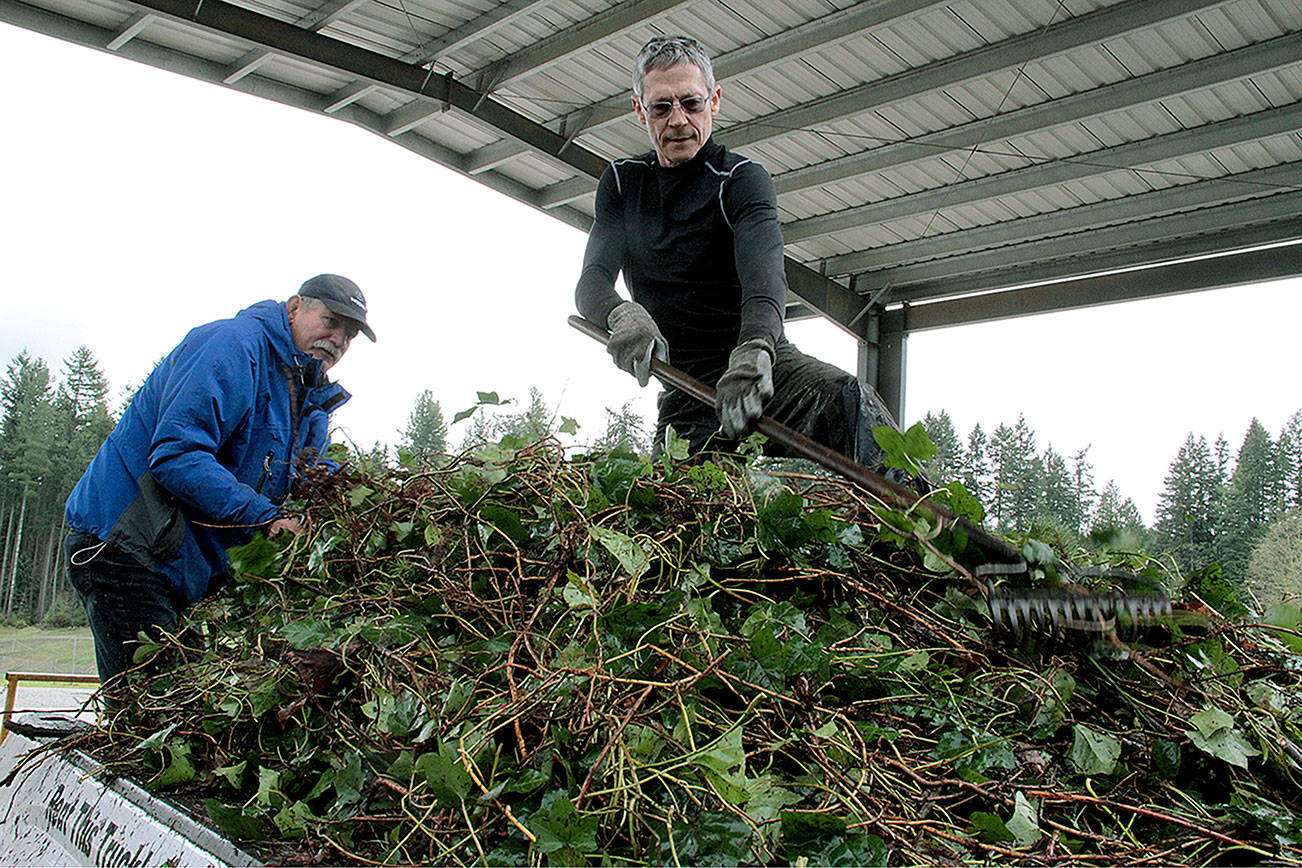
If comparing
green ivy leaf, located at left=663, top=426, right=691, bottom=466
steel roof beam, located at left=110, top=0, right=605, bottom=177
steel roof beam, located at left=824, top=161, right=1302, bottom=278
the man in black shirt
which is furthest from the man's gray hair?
steel roof beam, located at left=824, top=161, right=1302, bottom=278

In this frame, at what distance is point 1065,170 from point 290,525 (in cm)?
620

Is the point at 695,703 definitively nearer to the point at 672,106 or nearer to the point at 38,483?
the point at 672,106

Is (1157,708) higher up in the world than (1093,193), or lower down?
lower down

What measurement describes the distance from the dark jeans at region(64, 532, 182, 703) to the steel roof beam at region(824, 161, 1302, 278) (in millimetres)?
6838

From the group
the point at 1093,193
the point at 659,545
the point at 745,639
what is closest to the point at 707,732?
the point at 745,639

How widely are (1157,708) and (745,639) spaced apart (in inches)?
25.3

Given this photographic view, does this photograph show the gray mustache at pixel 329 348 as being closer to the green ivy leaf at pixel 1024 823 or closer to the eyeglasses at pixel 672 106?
the eyeglasses at pixel 672 106

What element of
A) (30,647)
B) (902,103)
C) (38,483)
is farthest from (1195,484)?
(38,483)

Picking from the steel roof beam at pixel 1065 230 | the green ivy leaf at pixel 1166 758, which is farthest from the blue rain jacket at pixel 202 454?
the steel roof beam at pixel 1065 230

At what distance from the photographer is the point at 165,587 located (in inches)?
93.9

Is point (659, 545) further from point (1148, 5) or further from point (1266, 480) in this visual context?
point (1266, 480)

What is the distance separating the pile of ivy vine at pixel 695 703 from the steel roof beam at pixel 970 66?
172 inches

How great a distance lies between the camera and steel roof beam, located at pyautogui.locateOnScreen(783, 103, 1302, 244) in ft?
18.0

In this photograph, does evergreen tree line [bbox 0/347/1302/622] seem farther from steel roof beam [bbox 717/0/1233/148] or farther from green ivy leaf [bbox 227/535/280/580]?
steel roof beam [bbox 717/0/1233/148]
